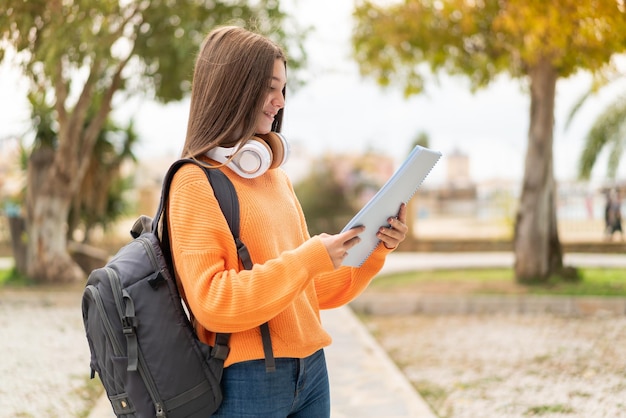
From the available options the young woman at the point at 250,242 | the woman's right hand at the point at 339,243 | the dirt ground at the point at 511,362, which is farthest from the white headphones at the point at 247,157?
the dirt ground at the point at 511,362

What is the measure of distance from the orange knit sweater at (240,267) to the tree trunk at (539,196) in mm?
9438

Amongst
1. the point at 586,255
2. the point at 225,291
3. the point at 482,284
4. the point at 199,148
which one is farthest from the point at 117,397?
the point at 586,255

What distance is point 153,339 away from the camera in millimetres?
1743

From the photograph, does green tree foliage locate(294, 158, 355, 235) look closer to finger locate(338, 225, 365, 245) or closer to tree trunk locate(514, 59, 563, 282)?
tree trunk locate(514, 59, 563, 282)

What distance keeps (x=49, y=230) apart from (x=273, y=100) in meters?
9.83

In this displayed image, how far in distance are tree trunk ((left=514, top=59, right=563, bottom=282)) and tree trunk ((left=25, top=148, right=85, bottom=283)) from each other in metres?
6.45

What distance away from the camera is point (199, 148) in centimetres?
182

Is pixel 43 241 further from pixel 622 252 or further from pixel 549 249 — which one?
pixel 622 252

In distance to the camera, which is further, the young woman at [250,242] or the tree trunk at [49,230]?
the tree trunk at [49,230]

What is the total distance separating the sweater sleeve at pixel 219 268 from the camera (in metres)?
1.70

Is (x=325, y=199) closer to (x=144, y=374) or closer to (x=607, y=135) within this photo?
(x=607, y=135)

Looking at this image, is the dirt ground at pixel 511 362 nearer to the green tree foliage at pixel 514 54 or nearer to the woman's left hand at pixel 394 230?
the green tree foliage at pixel 514 54

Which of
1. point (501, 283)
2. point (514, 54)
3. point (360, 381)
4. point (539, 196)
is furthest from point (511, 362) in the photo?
point (514, 54)

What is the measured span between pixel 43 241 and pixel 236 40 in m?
9.94
